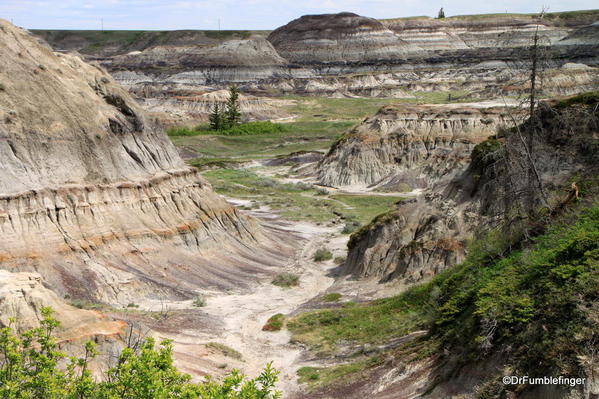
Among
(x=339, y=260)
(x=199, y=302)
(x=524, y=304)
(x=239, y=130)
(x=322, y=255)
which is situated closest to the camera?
(x=524, y=304)

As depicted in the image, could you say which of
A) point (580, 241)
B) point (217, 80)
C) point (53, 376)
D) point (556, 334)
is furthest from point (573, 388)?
point (217, 80)

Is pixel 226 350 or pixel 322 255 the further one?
pixel 322 255

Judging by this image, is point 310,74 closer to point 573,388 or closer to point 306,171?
point 306,171

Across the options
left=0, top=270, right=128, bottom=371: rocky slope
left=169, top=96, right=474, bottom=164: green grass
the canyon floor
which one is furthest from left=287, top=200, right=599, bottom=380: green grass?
left=169, top=96, right=474, bottom=164: green grass

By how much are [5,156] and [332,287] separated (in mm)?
16203

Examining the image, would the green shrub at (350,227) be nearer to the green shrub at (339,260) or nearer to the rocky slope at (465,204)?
the green shrub at (339,260)

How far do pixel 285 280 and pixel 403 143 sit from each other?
151ft

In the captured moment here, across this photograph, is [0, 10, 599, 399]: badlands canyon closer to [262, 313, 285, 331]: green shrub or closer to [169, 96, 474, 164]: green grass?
[262, 313, 285, 331]: green shrub

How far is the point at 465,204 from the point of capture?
3209 cm

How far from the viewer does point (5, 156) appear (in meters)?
30.7

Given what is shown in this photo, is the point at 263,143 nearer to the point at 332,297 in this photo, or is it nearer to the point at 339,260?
the point at 339,260

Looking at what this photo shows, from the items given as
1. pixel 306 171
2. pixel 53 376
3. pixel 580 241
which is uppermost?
pixel 580 241

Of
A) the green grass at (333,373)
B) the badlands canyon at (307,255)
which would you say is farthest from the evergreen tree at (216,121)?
the green grass at (333,373)

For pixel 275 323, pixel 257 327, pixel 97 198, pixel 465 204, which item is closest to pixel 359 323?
pixel 275 323
